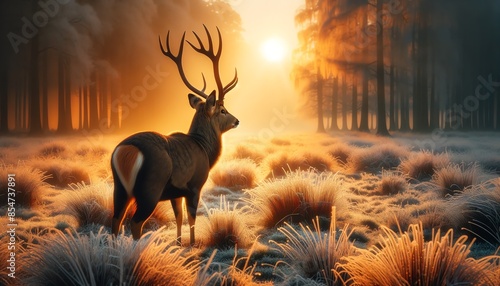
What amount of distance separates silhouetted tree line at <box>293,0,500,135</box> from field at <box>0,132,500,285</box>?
9.57 m

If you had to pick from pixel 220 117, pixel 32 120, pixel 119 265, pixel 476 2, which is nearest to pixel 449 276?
pixel 119 265

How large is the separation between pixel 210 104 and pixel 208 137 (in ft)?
1.32

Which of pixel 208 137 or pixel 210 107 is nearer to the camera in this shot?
pixel 210 107

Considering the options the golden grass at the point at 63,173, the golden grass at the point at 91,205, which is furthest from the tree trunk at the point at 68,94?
the golden grass at the point at 91,205

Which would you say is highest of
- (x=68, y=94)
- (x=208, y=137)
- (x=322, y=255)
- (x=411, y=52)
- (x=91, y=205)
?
(x=411, y=52)

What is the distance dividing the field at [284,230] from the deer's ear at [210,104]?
1.05 meters

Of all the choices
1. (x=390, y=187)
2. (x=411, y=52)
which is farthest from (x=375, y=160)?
(x=411, y=52)

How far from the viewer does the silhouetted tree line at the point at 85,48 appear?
18391 millimetres

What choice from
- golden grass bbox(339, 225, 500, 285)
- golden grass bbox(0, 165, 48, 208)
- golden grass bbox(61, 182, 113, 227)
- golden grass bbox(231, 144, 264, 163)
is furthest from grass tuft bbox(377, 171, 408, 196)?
golden grass bbox(0, 165, 48, 208)

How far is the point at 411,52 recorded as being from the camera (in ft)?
73.4

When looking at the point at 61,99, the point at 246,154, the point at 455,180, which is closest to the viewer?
the point at 455,180

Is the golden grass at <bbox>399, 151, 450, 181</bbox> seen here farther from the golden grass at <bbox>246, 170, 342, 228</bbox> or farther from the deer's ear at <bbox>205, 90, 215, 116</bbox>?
the deer's ear at <bbox>205, 90, 215, 116</bbox>

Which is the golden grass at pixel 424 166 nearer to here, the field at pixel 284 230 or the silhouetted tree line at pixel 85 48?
the field at pixel 284 230

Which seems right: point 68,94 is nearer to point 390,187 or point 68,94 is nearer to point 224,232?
point 390,187
